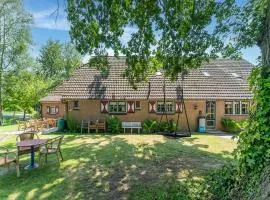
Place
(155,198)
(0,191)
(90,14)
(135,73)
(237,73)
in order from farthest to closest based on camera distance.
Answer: (237,73) → (135,73) → (90,14) → (0,191) → (155,198)

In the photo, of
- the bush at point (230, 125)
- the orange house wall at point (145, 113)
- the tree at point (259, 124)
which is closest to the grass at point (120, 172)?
the tree at point (259, 124)

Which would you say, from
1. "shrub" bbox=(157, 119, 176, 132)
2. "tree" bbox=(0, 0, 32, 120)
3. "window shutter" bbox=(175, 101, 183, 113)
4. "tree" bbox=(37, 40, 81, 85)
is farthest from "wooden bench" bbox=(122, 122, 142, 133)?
"tree" bbox=(37, 40, 81, 85)

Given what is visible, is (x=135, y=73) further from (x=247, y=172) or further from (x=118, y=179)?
(x=247, y=172)

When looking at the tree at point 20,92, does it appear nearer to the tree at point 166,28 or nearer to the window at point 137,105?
the window at point 137,105

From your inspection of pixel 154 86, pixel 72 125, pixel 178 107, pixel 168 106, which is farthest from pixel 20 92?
pixel 178 107

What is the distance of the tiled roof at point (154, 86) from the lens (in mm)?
21172

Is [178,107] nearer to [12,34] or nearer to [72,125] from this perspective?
[72,125]

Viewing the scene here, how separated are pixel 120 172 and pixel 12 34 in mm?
24355

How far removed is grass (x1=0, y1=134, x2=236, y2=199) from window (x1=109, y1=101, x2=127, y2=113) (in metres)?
5.72

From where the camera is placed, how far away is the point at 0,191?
27.3 feet

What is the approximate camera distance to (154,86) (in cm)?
2195

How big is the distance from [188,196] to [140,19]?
5.91 meters

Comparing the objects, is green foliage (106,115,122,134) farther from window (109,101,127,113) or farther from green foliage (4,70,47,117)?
green foliage (4,70,47,117)

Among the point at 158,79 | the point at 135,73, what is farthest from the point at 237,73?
the point at 135,73
